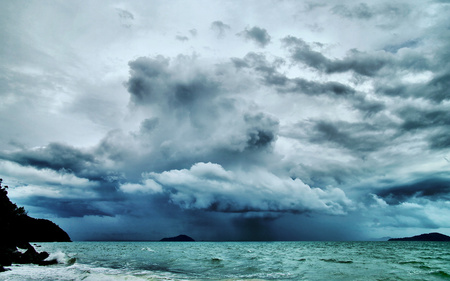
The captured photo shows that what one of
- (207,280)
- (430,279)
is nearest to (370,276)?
(430,279)

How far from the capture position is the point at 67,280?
74.4ft

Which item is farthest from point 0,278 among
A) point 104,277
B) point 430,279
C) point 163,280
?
point 430,279

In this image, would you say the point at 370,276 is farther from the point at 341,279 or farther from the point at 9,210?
the point at 9,210

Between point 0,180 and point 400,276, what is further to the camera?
point 0,180

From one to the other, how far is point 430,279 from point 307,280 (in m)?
11.7

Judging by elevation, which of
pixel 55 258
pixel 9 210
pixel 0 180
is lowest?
pixel 55 258

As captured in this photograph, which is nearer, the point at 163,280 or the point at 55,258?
the point at 163,280

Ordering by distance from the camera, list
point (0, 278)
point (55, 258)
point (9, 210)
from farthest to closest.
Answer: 1. point (9, 210)
2. point (55, 258)
3. point (0, 278)

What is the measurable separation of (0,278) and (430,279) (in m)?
37.8

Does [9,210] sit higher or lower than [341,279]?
higher

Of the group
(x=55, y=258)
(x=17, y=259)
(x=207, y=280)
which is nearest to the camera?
(x=207, y=280)

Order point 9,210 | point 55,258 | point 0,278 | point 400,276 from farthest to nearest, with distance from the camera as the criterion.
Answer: point 9,210 < point 55,258 < point 400,276 < point 0,278

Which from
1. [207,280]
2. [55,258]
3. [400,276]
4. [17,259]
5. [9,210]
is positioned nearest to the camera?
[207,280]

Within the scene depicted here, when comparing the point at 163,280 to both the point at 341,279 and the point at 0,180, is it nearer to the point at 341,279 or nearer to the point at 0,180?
the point at 341,279
